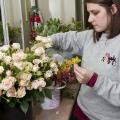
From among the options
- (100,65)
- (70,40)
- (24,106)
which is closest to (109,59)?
(100,65)

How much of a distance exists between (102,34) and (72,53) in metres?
0.30

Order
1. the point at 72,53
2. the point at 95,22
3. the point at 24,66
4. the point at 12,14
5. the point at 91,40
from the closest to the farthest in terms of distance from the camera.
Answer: the point at 24,66, the point at 95,22, the point at 91,40, the point at 72,53, the point at 12,14

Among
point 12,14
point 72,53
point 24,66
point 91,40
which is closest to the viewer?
point 24,66

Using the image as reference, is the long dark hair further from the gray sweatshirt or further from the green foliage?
the green foliage

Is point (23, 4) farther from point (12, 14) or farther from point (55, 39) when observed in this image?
point (55, 39)

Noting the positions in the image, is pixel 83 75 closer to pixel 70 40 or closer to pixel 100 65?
pixel 100 65

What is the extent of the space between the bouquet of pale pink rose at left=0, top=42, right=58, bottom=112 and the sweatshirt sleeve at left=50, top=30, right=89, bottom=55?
30cm

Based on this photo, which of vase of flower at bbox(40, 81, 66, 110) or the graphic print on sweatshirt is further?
vase of flower at bbox(40, 81, 66, 110)

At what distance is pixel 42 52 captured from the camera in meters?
1.04

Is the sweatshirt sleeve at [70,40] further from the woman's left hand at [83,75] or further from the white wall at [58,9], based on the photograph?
the white wall at [58,9]

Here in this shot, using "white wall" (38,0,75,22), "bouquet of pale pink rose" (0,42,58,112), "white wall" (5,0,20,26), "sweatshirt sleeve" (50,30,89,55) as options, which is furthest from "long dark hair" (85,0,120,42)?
"white wall" (38,0,75,22)

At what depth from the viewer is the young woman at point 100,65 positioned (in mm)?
1039

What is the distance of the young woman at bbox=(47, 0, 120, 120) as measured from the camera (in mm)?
1039

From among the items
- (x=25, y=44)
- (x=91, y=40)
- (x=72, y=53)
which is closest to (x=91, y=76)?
(x=91, y=40)
